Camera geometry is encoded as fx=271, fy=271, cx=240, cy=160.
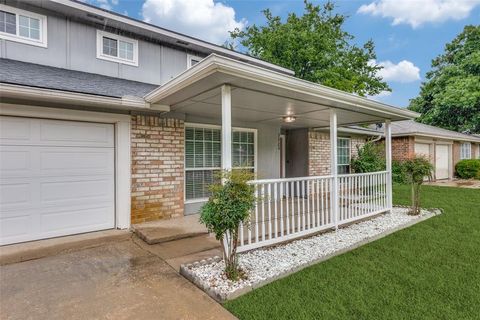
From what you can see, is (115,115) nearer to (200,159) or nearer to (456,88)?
(200,159)

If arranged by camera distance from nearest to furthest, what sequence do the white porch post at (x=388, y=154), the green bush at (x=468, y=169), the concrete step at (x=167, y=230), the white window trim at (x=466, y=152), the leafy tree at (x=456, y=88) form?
the concrete step at (x=167, y=230) < the white porch post at (x=388, y=154) < the green bush at (x=468, y=169) < the white window trim at (x=466, y=152) < the leafy tree at (x=456, y=88)

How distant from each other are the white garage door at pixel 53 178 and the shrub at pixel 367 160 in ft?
31.8

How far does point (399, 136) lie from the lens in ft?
45.1

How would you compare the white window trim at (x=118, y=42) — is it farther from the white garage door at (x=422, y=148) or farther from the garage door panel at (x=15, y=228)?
the white garage door at (x=422, y=148)

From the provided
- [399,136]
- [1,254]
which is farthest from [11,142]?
[399,136]

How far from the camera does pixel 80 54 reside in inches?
241

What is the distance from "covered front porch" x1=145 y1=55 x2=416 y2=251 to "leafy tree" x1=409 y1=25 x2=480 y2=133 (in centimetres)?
1898

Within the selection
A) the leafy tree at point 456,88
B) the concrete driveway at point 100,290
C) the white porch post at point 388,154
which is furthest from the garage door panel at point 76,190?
the leafy tree at point 456,88

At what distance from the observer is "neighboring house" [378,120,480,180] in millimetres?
13516

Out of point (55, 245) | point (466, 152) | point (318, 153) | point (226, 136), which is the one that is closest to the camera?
point (226, 136)

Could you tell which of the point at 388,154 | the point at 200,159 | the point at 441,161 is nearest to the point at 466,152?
the point at 441,161

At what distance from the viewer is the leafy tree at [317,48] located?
66.4ft

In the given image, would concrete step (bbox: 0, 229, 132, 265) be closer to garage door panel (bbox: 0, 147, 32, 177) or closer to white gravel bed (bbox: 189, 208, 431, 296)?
garage door panel (bbox: 0, 147, 32, 177)

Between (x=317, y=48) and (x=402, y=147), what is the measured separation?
10.8 meters
